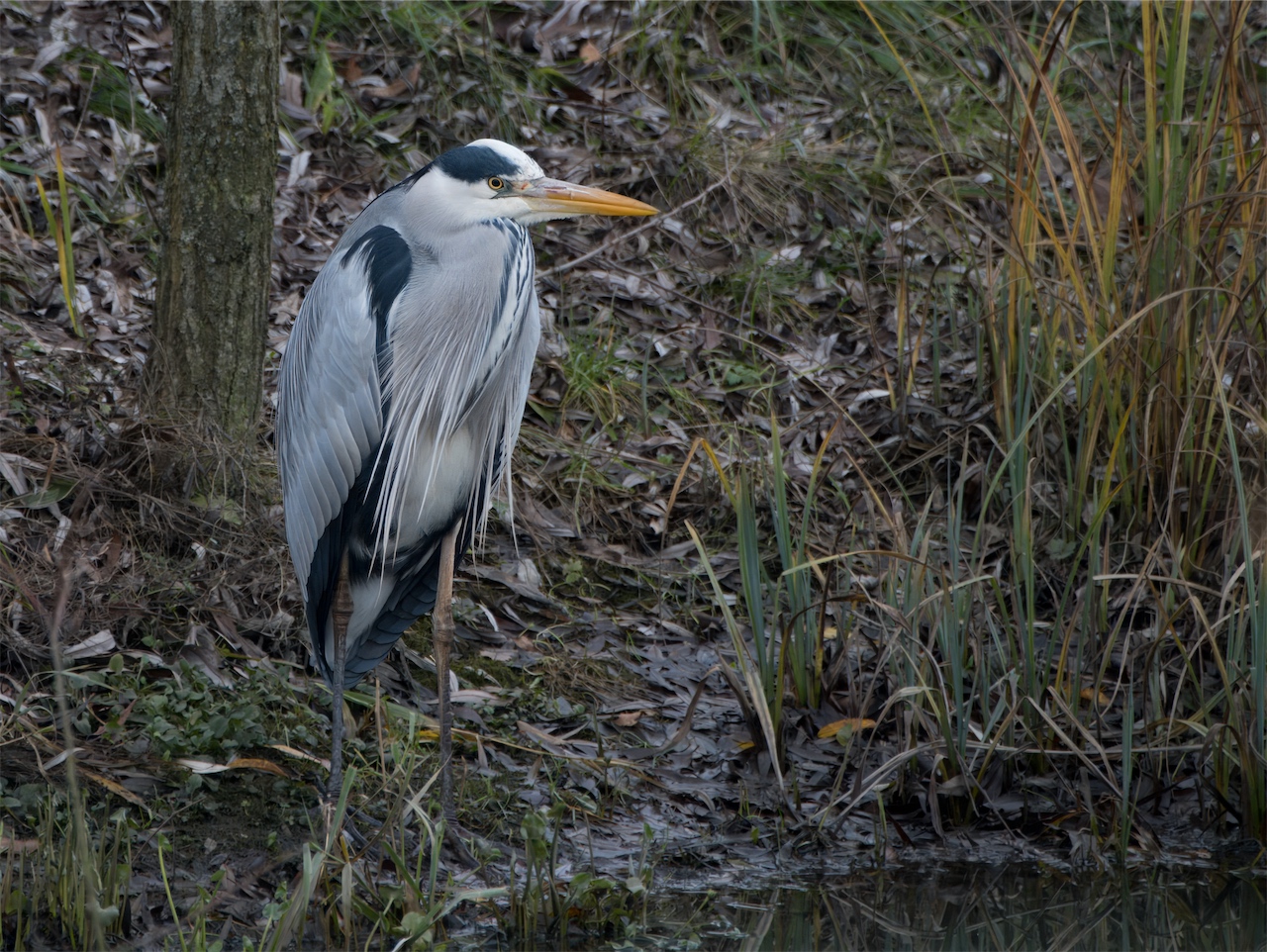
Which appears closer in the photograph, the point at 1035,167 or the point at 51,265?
the point at 1035,167

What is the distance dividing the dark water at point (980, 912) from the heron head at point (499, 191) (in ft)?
5.41

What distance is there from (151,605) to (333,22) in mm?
3497

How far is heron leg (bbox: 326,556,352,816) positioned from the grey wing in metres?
0.08

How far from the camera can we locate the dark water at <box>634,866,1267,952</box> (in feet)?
9.54

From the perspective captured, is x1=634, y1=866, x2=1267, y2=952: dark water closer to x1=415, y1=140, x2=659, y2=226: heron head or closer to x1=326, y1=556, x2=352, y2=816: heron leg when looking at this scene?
x1=326, y1=556, x2=352, y2=816: heron leg

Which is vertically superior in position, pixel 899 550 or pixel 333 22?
pixel 333 22

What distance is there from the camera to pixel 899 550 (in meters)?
3.39

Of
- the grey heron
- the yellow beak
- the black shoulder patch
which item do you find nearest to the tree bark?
the grey heron

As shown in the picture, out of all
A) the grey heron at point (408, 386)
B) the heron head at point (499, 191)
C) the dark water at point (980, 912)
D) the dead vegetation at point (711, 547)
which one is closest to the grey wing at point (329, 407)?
the grey heron at point (408, 386)

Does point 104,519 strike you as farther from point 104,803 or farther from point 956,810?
point 956,810

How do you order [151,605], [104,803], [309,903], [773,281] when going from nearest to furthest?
[309,903], [104,803], [151,605], [773,281]

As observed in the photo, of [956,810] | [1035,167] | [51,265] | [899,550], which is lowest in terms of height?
[956,810]

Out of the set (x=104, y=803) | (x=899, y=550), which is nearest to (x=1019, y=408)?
(x=899, y=550)

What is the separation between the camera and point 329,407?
3340mm
